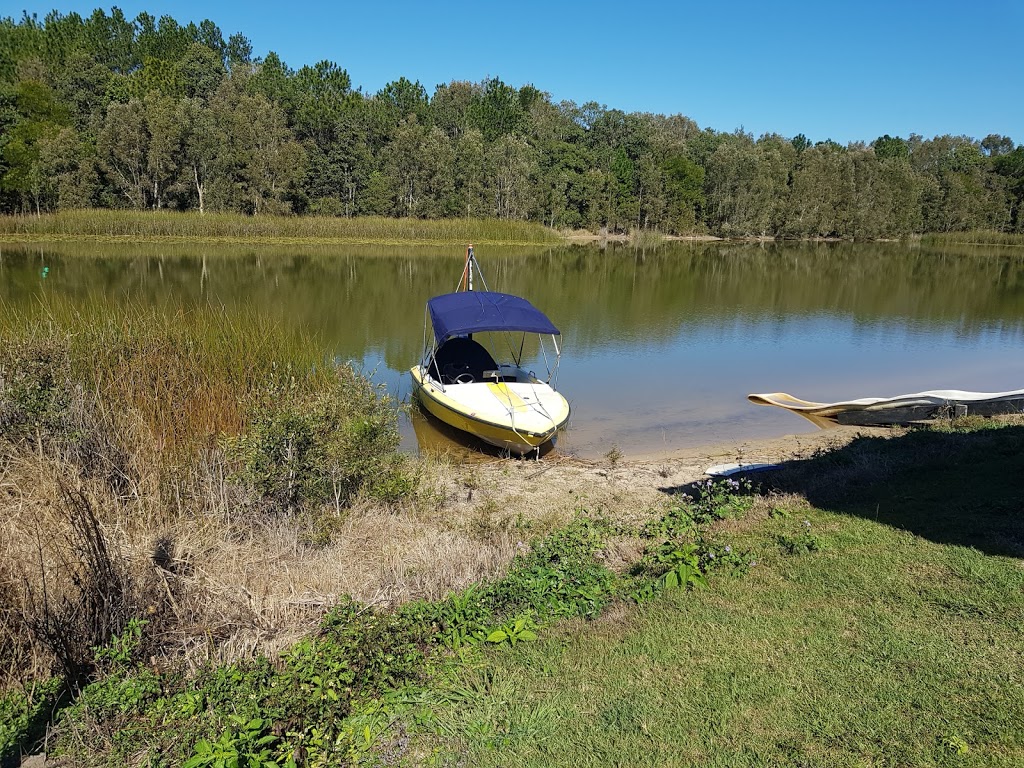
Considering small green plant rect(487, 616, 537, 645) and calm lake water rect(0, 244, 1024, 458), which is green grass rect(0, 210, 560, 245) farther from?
small green plant rect(487, 616, 537, 645)

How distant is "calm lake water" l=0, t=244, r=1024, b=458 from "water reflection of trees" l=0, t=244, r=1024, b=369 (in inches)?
5.0

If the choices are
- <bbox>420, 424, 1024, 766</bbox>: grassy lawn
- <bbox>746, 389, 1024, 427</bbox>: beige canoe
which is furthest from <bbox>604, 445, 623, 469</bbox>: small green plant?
<bbox>420, 424, 1024, 766</bbox>: grassy lawn

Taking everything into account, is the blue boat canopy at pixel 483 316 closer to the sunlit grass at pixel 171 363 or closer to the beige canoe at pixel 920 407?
the sunlit grass at pixel 171 363

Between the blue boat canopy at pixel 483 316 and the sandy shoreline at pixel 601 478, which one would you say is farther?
the blue boat canopy at pixel 483 316

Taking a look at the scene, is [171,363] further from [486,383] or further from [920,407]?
[920,407]

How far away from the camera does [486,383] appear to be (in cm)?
1260

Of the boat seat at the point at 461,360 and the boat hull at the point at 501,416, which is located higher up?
the boat seat at the point at 461,360

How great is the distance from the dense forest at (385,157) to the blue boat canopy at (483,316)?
41866 mm

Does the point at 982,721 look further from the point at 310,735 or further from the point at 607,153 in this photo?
the point at 607,153

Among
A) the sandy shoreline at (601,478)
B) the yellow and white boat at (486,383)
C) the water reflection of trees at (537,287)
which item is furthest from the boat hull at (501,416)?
the water reflection of trees at (537,287)

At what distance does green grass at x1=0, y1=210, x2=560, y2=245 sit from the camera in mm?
40344

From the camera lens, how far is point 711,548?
222 inches

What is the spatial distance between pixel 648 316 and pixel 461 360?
13.4 m

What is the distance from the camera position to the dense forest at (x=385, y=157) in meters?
47.5
